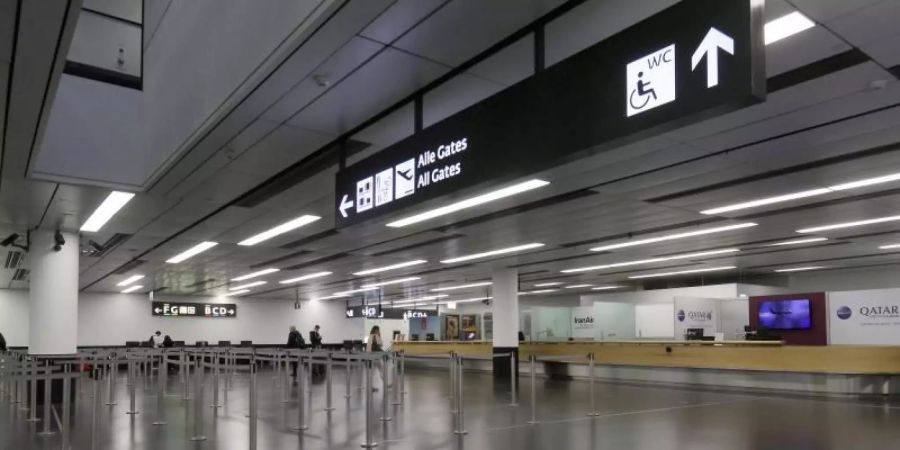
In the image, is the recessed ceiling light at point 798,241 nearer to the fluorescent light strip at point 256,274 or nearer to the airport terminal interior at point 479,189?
the airport terminal interior at point 479,189

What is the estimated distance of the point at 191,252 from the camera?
16891 mm

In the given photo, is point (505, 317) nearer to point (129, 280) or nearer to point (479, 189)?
point (129, 280)

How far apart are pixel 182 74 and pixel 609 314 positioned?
1964 cm

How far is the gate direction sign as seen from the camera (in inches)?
1305

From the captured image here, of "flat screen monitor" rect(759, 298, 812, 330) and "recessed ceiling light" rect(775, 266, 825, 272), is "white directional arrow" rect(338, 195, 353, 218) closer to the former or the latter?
"flat screen monitor" rect(759, 298, 812, 330)

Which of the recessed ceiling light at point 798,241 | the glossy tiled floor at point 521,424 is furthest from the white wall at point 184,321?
the recessed ceiling light at point 798,241

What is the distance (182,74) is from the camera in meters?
6.98

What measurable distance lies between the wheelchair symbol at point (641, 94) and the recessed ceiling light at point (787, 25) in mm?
1611

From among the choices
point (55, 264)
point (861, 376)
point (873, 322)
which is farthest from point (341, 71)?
point (873, 322)

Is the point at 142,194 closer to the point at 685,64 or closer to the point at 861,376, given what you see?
the point at 685,64

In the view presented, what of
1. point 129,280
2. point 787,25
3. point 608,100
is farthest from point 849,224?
point 129,280

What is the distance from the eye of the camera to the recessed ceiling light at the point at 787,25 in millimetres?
4348

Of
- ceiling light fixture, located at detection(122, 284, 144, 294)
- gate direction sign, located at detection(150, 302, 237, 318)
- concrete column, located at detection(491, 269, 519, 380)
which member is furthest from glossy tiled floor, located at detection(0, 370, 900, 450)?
gate direction sign, located at detection(150, 302, 237, 318)

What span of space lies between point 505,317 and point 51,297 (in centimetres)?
1181
